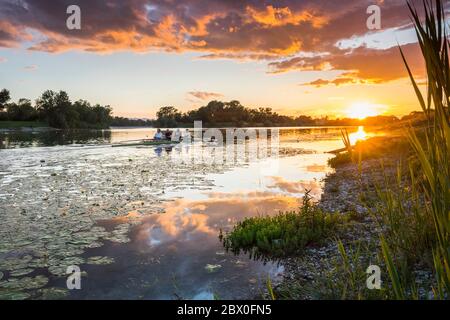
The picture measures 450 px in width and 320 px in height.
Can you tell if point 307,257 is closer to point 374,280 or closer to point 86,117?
point 374,280

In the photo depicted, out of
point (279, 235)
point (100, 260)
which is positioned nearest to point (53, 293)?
point (100, 260)

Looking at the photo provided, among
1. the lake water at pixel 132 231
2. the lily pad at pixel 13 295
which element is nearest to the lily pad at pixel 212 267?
the lake water at pixel 132 231

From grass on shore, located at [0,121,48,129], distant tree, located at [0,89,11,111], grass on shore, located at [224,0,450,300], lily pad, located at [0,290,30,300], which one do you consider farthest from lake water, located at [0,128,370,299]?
distant tree, located at [0,89,11,111]

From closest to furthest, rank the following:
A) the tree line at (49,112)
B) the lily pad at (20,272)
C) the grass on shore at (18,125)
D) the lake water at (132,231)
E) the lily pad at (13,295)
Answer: the lily pad at (13,295) < the lake water at (132,231) < the lily pad at (20,272) < the grass on shore at (18,125) < the tree line at (49,112)

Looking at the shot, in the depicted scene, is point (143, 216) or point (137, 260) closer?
point (137, 260)

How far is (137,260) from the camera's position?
859 centimetres

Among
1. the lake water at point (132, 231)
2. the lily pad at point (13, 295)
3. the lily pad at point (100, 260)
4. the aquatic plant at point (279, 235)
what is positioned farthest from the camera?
the aquatic plant at point (279, 235)

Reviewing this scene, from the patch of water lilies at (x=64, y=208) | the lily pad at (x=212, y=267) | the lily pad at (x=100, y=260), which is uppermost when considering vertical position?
the patch of water lilies at (x=64, y=208)

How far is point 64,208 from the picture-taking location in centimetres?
1363

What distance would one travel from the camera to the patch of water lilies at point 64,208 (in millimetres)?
8092

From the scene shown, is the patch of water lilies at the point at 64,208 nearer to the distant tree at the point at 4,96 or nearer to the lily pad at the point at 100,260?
the lily pad at the point at 100,260
